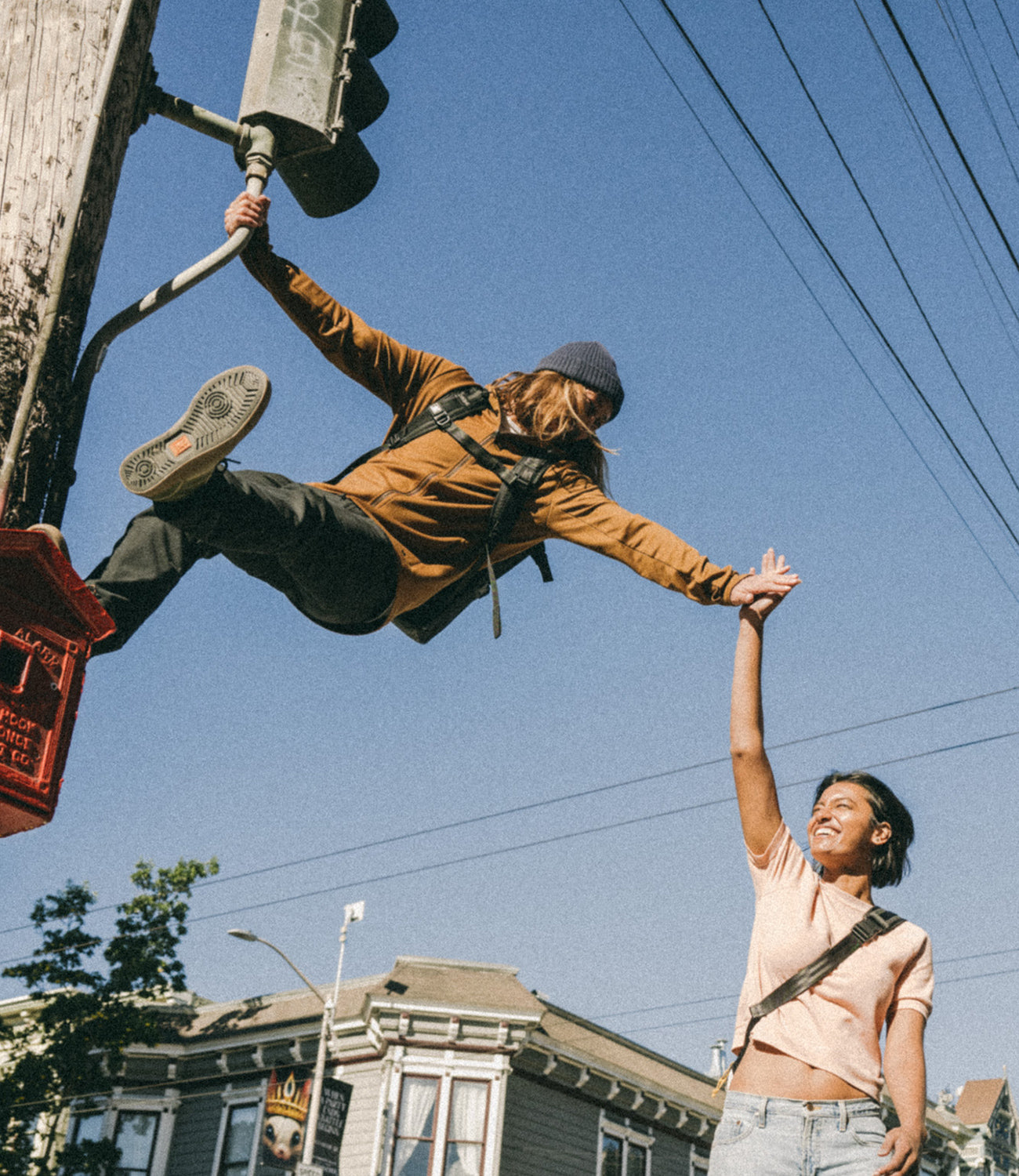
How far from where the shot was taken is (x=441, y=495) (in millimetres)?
4117

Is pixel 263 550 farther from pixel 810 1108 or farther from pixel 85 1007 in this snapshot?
pixel 85 1007

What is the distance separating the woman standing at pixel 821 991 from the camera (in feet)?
10.5

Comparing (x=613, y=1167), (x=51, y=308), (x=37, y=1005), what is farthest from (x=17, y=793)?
(x=37, y=1005)

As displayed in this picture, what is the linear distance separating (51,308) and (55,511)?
48 cm

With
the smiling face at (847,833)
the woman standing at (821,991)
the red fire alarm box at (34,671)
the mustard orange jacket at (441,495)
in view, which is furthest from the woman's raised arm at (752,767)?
the red fire alarm box at (34,671)

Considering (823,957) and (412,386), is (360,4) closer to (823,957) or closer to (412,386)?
(412,386)

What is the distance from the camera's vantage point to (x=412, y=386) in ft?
14.4

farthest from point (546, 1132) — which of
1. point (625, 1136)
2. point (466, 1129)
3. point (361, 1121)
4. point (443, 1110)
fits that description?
point (361, 1121)

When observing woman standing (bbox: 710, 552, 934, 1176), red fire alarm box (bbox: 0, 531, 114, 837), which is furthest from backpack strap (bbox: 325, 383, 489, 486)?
red fire alarm box (bbox: 0, 531, 114, 837)

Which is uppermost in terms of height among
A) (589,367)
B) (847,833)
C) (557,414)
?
(589,367)

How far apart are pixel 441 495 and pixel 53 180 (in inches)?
57.0

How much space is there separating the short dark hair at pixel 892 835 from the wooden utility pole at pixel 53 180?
2.40 m

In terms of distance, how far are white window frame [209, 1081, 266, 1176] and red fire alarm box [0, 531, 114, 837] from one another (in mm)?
21221

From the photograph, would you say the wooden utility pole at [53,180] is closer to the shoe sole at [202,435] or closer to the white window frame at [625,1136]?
the shoe sole at [202,435]
